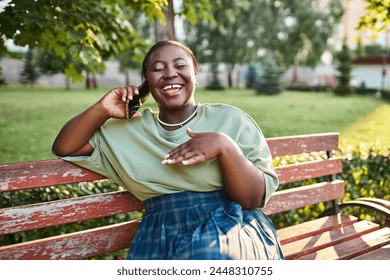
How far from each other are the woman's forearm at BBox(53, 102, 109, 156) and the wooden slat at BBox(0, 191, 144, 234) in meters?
0.26

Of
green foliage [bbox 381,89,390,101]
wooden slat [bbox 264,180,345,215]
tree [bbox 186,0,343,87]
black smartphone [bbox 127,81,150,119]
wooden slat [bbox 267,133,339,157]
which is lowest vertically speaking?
green foliage [bbox 381,89,390,101]

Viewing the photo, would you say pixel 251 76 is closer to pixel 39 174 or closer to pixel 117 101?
pixel 117 101

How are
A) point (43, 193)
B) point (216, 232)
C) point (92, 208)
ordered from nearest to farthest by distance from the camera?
1. point (216, 232)
2. point (92, 208)
3. point (43, 193)

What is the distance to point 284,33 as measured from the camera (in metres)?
31.9

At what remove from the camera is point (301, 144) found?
9.26 feet

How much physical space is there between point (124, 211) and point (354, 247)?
1408 mm

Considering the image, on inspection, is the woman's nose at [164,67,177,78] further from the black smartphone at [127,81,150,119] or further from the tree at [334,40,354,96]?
the tree at [334,40,354,96]

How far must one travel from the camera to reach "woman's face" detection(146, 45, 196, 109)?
2002 millimetres

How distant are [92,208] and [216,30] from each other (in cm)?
2803

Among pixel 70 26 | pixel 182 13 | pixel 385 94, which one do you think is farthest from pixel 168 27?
pixel 385 94

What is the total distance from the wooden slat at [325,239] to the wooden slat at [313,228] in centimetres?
3

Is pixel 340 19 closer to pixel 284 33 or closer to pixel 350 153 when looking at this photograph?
pixel 284 33

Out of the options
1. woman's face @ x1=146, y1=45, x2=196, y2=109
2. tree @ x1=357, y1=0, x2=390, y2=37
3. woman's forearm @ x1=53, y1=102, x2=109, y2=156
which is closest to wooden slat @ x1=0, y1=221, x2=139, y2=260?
woman's forearm @ x1=53, y1=102, x2=109, y2=156
